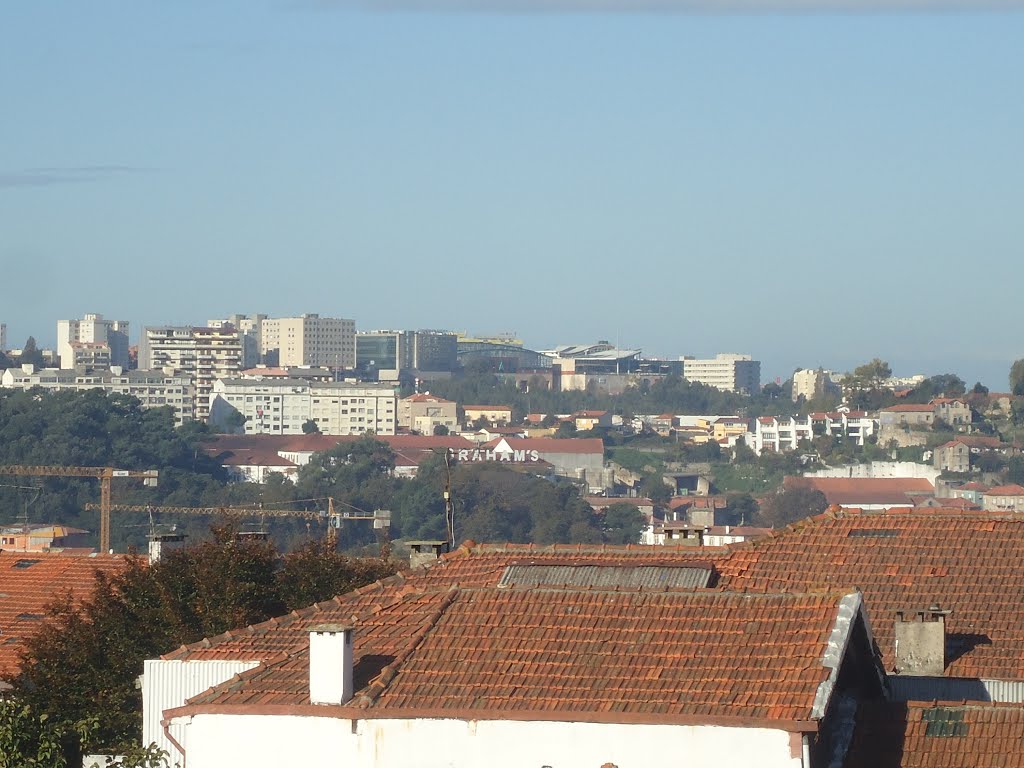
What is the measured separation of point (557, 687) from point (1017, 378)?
597ft

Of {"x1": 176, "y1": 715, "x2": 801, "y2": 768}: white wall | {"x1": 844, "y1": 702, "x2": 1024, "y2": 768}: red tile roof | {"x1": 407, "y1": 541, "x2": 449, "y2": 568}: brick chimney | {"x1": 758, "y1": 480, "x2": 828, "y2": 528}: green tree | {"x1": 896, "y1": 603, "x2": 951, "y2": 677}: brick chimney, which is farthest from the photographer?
{"x1": 758, "y1": 480, "x2": 828, "y2": 528}: green tree

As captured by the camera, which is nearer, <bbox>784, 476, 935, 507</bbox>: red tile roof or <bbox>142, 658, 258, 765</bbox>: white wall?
<bbox>142, 658, 258, 765</bbox>: white wall

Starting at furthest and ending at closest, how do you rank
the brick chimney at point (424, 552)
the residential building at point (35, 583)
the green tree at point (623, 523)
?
the green tree at point (623, 523)
the residential building at point (35, 583)
the brick chimney at point (424, 552)

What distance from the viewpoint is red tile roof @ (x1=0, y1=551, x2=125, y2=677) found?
74.9ft

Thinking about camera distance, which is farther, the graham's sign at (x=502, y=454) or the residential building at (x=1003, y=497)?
the graham's sign at (x=502, y=454)

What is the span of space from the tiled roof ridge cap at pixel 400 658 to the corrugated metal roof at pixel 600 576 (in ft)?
6.57

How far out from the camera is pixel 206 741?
1218 centimetres

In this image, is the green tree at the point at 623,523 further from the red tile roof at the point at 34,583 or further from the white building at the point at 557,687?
the white building at the point at 557,687

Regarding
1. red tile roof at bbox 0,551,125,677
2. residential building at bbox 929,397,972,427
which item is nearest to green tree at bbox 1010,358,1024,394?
residential building at bbox 929,397,972,427

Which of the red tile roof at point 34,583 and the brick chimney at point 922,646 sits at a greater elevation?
the brick chimney at point 922,646

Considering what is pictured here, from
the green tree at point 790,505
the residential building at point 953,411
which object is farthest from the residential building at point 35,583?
the residential building at point 953,411

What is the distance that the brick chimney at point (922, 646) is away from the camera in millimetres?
15570

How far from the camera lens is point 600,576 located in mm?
15305

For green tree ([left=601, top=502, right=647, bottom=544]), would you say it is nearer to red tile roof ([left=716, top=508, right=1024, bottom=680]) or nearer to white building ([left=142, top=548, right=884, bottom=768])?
red tile roof ([left=716, top=508, right=1024, bottom=680])
